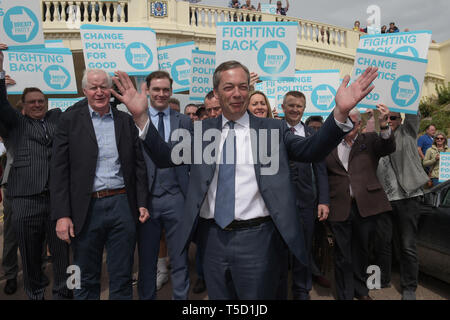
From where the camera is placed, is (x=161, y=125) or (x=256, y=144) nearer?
(x=256, y=144)

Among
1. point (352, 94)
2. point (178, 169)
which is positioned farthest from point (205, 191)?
point (178, 169)

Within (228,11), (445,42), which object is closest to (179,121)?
(228,11)

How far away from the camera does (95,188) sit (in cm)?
259

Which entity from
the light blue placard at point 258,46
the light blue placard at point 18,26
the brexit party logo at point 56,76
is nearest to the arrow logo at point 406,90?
the light blue placard at point 258,46

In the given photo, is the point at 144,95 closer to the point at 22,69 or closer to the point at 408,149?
the point at 408,149

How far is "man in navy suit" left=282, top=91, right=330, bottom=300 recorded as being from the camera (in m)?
3.32

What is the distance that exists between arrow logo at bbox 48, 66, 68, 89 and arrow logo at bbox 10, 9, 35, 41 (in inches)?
47.3

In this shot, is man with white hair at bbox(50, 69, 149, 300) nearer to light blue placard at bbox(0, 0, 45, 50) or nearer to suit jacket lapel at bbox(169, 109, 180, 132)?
suit jacket lapel at bbox(169, 109, 180, 132)

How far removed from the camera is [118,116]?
277cm

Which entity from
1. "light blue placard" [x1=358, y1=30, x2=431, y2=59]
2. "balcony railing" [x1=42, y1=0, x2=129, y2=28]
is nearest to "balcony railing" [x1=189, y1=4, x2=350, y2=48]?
"balcony railing" [x1=42, y1=0, x2=129, y2=28]

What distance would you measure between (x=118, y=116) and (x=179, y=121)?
60 centimetres

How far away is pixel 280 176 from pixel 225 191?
0.31 m

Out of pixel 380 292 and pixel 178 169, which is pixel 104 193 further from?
pixel 380 292

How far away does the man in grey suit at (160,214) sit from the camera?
3033 mm
